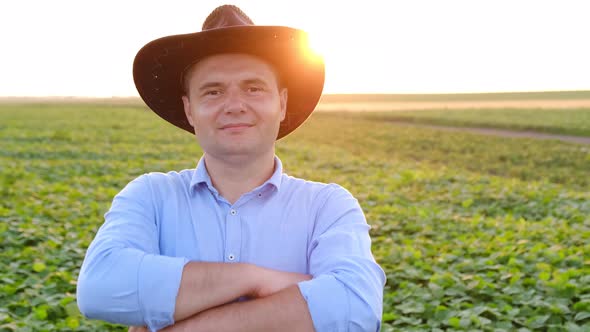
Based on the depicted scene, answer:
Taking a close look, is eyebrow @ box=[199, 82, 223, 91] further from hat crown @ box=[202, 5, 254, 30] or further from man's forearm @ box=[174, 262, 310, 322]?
man's forearm @ box=[174, 262, 310, 322]

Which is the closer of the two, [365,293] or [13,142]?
[365,293]

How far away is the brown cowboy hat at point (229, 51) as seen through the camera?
6.90ft

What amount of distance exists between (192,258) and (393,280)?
379 centimetres

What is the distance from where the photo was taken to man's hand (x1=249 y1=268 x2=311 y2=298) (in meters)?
1.98

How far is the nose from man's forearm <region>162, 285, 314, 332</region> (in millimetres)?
639

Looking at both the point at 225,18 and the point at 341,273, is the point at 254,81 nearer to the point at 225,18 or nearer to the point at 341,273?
the point at 225,18

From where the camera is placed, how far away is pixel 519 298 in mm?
4879

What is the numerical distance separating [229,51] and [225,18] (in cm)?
17

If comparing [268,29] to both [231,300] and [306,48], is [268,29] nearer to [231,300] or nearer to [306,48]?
[306,48]

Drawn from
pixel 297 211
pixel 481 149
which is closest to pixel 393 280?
pixel 297 211

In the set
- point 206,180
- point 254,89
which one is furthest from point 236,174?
point 254,89

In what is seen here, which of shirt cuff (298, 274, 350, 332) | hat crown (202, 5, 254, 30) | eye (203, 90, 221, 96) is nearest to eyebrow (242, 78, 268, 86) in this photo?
eye (203, 90, 221, 96)

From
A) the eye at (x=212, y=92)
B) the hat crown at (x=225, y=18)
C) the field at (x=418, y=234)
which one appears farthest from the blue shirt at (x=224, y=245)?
the field at (x=418, y=234)

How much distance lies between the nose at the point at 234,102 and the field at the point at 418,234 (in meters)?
2.87
